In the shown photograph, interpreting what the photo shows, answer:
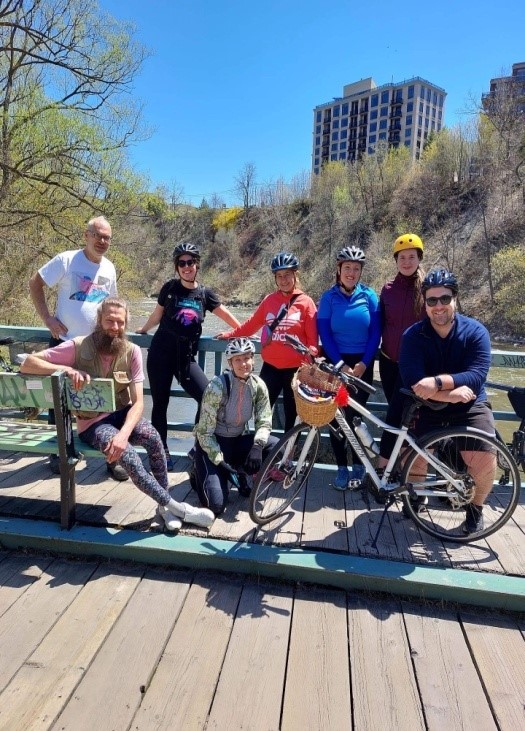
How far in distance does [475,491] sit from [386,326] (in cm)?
126

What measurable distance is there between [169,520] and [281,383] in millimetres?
1313

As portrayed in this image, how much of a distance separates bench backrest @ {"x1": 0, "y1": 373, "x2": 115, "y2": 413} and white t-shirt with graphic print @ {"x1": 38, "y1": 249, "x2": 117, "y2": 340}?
609 millimetres

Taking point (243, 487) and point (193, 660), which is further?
point (243, 487)

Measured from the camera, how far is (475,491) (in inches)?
116

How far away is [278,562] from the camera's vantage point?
8.64 ft

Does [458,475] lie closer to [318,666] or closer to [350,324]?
[350,324]

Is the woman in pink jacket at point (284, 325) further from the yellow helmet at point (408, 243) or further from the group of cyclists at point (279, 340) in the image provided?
the yellow helmet at point (408, 243)

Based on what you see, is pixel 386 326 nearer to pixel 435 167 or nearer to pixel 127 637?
pixel 127 637

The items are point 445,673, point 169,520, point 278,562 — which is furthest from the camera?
point 169,520

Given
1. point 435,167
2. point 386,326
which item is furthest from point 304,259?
point 386,326

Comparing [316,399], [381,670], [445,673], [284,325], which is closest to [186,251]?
[284,325]

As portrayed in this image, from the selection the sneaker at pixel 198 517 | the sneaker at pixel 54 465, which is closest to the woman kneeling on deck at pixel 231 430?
the sneaker at pixel 198 517

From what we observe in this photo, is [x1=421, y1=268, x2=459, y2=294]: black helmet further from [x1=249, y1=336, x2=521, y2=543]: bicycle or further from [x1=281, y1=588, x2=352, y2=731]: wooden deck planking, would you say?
[x1=281, y1=588, x2=352, y2=731]: wooden deck planking

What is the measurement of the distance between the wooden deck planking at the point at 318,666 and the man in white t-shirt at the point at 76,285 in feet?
7.36
